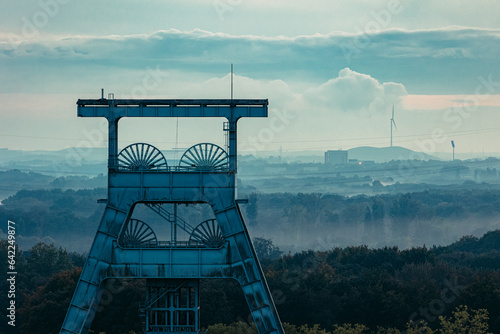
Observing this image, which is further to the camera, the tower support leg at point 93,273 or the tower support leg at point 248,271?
the tower support leg at point 93,273

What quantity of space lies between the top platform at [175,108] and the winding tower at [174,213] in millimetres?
49

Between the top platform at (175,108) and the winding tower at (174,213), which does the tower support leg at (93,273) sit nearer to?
the winding tower at (174,213)

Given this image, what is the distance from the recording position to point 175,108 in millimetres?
43688

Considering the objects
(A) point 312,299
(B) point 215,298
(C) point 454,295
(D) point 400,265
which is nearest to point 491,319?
(C) point 454,295

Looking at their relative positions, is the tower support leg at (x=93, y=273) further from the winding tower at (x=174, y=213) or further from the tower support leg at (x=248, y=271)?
the tower support leg at (x=248, y=271)

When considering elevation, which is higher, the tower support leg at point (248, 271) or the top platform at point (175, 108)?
the top platform at point (175, 108)

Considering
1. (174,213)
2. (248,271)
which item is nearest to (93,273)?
(174,213)

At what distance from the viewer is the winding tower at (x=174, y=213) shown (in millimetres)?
42812

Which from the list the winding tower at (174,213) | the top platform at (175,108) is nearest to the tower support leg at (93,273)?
the winding tower at (174,213)

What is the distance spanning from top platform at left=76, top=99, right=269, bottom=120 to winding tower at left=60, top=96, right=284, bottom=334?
5 centimetres

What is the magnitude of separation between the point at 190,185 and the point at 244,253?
4203 mm

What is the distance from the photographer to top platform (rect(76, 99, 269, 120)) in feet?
142

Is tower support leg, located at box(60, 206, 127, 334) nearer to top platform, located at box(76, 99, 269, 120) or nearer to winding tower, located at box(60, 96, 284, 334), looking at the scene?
winding tower, located at box(60, 96, 284, 334)

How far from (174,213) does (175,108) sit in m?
5.14
